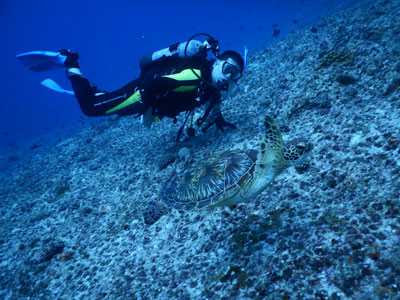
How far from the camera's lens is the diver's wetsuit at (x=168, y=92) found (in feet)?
15.0

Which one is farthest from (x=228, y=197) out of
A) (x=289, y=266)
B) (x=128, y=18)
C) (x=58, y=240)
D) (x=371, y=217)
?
(x=128, y=18)

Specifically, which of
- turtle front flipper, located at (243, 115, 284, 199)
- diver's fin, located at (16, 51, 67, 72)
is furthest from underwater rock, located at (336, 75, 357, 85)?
diver's fin, located at (16, 51, 67, 72)

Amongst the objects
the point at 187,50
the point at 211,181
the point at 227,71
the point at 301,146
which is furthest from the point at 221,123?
the point at 301,146

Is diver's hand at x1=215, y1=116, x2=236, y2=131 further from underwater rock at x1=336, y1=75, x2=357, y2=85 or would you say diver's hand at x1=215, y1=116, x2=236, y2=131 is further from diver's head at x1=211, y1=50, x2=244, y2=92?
underwater rock at x1=336, y1=75, x2=357, y2=85

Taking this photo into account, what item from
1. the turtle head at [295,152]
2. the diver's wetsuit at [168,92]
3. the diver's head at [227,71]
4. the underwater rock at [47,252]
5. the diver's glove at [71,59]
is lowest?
the turtle head at [295,152]

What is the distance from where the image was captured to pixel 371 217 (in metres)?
2.07

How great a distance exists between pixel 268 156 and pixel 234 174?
75 centimetres

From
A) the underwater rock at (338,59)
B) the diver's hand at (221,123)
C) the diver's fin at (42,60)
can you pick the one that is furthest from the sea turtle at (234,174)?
the diver's fin at (42,60)

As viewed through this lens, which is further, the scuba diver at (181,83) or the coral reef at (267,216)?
the scuba diver at (181,83)

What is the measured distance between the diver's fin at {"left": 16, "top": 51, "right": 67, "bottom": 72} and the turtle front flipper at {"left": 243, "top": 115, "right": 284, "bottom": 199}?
27.7 ft

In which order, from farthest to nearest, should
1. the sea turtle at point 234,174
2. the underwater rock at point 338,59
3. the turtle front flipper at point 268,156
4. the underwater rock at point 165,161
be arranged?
the underwater rock at point 165,161 → the underwater rock at point 338,59 → the sea turtle at point 234,174 → the turtle front flipper at point 268,156

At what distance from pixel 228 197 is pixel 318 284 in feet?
4.19

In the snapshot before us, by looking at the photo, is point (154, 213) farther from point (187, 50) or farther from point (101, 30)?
point (101, 30)

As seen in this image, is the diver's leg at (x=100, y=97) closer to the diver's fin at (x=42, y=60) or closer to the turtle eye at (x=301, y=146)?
the diver's fin at (x=42, y=60)
